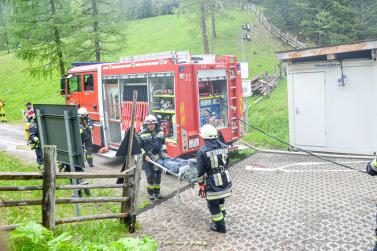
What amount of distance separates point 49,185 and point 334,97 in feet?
26.2

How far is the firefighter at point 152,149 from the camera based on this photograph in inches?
299

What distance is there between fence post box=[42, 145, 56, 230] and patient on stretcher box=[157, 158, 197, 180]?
9.15 feet

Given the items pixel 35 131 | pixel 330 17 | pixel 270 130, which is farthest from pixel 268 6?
pixel 35 131

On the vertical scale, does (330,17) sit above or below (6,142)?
above

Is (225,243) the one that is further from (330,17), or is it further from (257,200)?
(330,17)

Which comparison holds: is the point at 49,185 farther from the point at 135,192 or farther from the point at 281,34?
the point at 281,34

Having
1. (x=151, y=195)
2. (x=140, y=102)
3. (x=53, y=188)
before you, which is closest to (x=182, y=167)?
(x=151, y=195)

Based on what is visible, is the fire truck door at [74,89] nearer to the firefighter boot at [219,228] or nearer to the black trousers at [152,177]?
the black trousers at [152,177]

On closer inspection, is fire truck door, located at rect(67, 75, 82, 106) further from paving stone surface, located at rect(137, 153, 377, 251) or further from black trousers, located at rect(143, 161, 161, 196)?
paving stone surface, located at rect(137, 153, 377, 251)

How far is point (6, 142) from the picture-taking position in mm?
15086

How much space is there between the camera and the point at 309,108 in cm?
1082

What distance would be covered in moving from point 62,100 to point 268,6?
21.0 m

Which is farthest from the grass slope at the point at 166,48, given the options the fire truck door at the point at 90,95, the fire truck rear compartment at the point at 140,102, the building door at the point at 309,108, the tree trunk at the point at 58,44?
the building door at the point at 309,108

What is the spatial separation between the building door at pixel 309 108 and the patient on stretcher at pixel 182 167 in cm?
475
